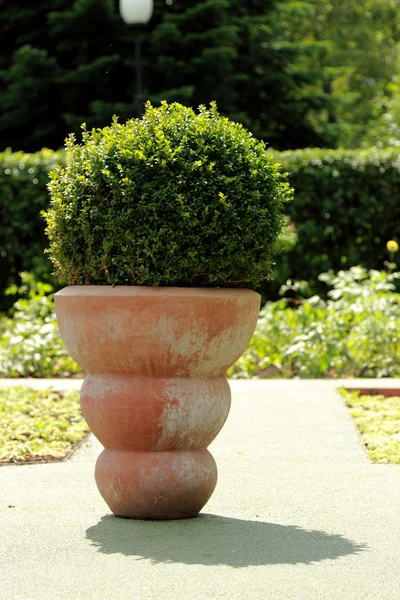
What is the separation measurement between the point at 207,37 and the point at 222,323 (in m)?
12.8

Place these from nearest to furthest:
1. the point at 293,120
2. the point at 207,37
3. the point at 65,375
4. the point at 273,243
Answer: the point at 273,243
the point at 65,375
the point at 207,37
the point at 293,120

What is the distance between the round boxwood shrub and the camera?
4.26 meters

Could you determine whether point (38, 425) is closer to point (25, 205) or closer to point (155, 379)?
point (155, 379)

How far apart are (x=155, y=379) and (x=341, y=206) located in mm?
8544

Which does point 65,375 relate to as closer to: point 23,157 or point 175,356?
point 23,157

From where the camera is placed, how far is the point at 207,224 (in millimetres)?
4281

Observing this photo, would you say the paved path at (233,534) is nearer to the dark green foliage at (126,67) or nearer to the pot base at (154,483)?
the pot base at (154,483)

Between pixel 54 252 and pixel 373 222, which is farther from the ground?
pixel 54 252

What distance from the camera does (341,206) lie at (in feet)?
41.2

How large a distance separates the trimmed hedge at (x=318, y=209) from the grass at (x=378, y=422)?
4.49 metres

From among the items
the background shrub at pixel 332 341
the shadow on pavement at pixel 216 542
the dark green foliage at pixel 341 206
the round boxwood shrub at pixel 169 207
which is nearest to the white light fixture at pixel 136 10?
the dark green foliage at pixel 341 206

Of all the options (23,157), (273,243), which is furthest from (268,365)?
(273,243)

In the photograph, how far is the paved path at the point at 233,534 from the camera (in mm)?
3521

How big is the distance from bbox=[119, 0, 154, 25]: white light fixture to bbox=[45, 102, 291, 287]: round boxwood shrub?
8.31 m
